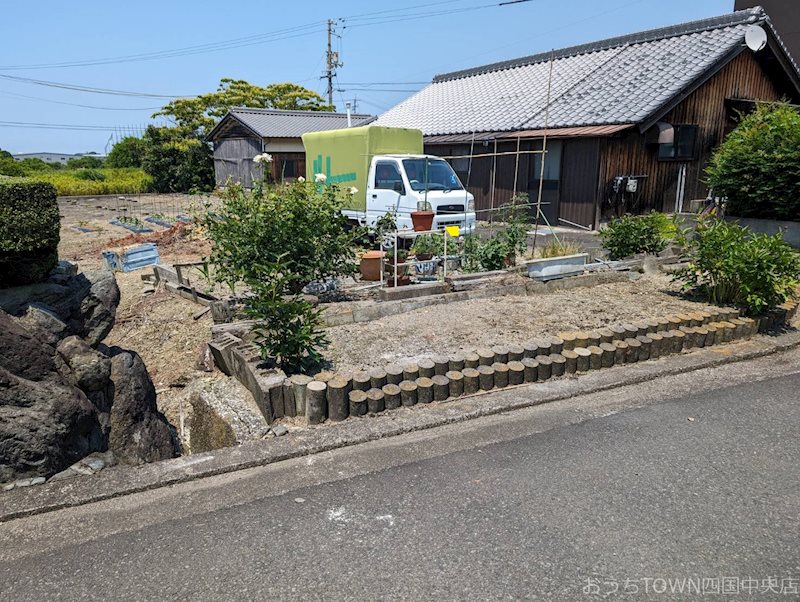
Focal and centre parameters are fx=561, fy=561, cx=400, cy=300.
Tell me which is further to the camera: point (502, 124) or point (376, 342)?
point (502, 124)

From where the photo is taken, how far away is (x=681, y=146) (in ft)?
47.8

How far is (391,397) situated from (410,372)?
1.01 feet

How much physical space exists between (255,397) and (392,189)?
6611mm

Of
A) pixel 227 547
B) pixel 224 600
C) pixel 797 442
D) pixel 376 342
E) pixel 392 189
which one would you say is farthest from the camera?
pixel 392 189

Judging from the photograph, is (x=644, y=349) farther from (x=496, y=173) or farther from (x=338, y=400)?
(x=496, y=173)

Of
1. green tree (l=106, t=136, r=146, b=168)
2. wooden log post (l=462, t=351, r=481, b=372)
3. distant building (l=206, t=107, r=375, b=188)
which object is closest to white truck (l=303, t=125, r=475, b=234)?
wooden log post (l=462, t=351, r=481, b=372)

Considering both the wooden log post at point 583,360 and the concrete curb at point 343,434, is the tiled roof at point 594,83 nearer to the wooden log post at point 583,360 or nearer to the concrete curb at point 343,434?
the concrete curb at point 343,434

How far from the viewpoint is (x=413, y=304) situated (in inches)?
263

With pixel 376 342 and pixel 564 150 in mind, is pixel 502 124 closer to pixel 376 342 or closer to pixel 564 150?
pixel 564 150

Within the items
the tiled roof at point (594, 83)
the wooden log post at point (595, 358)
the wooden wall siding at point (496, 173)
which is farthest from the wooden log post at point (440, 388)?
the wooden wall siding at point (496, 173)

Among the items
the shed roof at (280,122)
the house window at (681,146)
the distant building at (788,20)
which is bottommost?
the house window at (681,146)

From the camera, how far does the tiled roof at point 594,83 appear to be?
13.7 m

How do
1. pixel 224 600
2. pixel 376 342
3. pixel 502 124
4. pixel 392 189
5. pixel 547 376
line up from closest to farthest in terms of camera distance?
pixel 224 600 → pixel 547 376 → pixel 376 342 → pixel 392 189 → pixel 502 124

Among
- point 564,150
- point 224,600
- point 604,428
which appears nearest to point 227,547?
point 224,600
